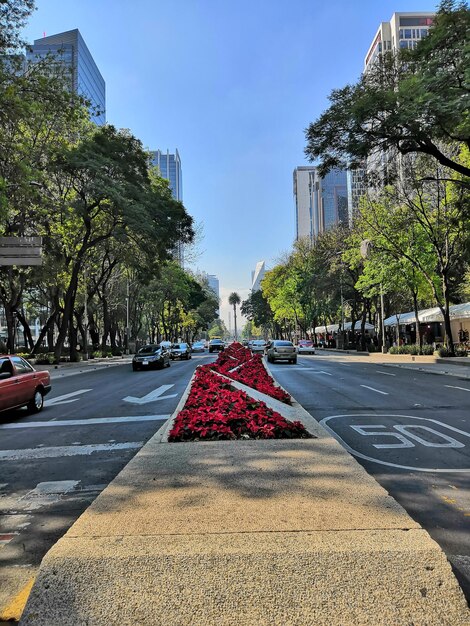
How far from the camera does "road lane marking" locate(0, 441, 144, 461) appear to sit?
728 cm

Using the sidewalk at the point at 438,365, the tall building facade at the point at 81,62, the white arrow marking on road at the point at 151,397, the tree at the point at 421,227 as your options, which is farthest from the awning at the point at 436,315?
the tall building facade at the point at 81,62

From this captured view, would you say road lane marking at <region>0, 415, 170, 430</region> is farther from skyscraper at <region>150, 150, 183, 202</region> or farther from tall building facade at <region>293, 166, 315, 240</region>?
tall building facade at <region>293, 166, 315, 240</region>

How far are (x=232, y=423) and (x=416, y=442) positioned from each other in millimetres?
2994

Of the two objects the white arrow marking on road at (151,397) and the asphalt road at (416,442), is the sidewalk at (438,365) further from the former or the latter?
the white arrow marking on road at (151,397)

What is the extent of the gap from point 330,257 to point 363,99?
31205 mm

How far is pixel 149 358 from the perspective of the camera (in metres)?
28.5

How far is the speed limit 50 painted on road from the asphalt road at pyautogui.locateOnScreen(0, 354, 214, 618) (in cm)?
337

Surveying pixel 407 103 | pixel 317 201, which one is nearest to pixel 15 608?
pixel 407 103

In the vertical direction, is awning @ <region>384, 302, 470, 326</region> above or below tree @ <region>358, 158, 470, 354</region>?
below

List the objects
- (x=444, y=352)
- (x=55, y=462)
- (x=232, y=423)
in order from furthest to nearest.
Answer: (x=444, y=352) < (x=55, y=462) < (x=232, y=423)

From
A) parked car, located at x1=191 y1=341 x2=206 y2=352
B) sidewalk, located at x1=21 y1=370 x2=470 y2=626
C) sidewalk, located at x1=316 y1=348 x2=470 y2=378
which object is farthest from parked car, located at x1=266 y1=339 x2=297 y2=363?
parked car, located at x1=191 y1=341 x2=206 y2=352

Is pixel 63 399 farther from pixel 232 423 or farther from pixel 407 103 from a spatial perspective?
pixel 407 103

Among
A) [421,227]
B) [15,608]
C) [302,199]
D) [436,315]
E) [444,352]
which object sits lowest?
[15,608]

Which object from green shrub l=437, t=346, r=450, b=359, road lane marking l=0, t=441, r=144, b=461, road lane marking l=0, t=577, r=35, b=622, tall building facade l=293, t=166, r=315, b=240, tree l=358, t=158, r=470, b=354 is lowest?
road lane marking l=0, t=441, r=144, b=461
